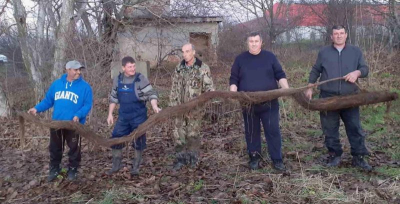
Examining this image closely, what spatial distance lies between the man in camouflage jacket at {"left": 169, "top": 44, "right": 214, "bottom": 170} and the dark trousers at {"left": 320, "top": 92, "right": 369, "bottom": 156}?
5.41 feet

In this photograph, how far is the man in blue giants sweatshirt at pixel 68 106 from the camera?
498 centimetres

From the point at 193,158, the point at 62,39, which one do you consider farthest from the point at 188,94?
the point at 62,39

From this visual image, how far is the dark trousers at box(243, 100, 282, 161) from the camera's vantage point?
498 cm

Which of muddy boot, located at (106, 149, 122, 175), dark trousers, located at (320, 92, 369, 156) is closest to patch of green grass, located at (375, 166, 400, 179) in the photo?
dark trousers, located at (320, 92, 369, 156)

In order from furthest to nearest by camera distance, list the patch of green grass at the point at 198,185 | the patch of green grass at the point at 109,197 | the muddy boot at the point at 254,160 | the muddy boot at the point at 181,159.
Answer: the muddy boot at the point at 181,159 → the muddy boot at the point at 254,160 → the patch of green grass at the point at 198,185 → the patch of green grass at the point at 109,197

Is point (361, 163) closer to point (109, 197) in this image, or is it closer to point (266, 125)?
point (266, 125)

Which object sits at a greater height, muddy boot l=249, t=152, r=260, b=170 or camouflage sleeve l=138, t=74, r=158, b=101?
camouflage sleeve l=138, t=74, r=158, b=101

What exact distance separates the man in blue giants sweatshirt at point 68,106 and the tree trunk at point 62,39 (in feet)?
11.9

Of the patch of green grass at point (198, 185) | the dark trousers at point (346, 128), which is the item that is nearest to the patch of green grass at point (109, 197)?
the patch of green grass at point (198, 185)

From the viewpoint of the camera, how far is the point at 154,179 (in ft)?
16.4

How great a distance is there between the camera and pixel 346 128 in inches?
206

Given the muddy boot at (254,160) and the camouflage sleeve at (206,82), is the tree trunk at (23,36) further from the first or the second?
the muddy boot at (254,160)

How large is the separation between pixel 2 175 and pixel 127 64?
8.55ft

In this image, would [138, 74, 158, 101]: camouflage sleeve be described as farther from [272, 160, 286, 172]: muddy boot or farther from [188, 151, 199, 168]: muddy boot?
[272, 160, 286, 172]: muddy boot
